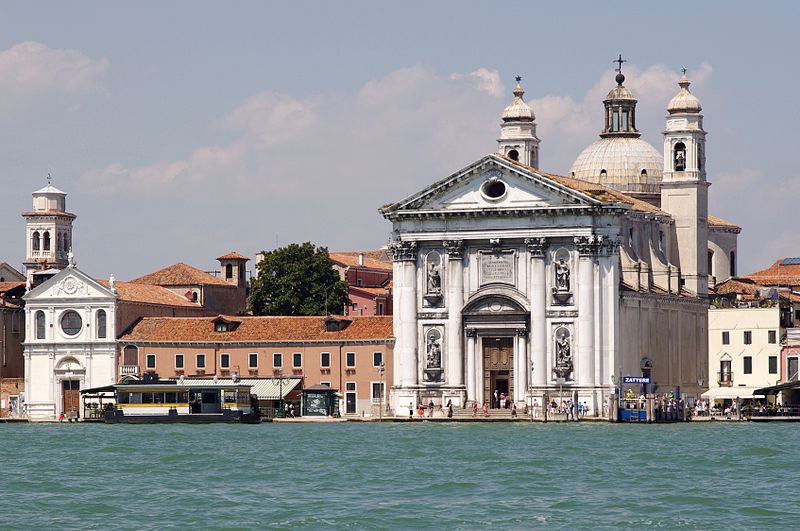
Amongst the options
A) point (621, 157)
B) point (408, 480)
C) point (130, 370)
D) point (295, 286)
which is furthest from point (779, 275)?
point (408, 480)

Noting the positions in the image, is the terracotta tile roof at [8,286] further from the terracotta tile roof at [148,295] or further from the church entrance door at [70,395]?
the church entrance door at [70,395]

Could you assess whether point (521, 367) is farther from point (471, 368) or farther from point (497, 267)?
point (497, 267)

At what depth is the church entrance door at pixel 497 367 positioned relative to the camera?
8838 centimetres

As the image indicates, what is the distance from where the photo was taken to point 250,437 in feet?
240

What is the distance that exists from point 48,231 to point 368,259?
18729 mm

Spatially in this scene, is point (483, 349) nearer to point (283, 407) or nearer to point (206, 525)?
point (283, 407)

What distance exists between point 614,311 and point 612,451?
2420 centimetres

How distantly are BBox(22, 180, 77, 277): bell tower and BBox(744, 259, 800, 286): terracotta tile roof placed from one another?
39.3 metres

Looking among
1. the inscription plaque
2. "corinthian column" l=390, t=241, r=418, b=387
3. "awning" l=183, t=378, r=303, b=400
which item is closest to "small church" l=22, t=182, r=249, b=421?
"awning" l=183, t=378, r=303, b=400

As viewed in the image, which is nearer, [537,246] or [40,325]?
[537,246]

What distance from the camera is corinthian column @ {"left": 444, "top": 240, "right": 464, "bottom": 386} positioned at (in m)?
88.0

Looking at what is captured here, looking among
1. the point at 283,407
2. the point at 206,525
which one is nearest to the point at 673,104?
the point at 283,407

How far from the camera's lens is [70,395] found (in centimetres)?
9400

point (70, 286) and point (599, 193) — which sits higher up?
point (599, 193)
